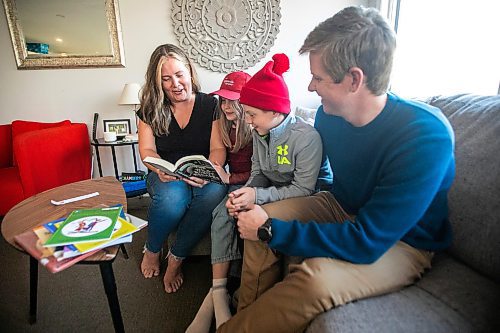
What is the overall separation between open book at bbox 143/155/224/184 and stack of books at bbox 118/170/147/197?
893 mm

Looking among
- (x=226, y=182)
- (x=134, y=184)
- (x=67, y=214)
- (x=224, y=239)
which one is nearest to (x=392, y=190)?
(x=224, y=239)

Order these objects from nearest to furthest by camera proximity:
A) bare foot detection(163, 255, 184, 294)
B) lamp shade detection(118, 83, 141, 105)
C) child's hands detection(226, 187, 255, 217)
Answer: child's hands detection(226, 187, 255, 217) < bare foot detection(163, 255, 184, 294) < lamp shade detection(118, 83, 141, 105)

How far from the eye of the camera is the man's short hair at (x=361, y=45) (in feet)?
2.43

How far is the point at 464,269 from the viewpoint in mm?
819

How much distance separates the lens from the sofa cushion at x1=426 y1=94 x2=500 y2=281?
771mm

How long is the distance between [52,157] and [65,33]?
106 centimetres

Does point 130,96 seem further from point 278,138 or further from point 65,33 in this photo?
point 278,138

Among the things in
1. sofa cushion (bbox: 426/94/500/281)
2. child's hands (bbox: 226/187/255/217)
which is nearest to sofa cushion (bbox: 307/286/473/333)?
sofa cushion (bbox: 426/94/500/281)

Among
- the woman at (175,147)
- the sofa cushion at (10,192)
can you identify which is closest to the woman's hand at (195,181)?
the woman at (175,147)

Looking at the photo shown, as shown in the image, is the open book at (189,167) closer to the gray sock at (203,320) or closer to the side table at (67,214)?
the side table at (67,214)

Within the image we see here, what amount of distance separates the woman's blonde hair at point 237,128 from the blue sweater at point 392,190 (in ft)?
1.97

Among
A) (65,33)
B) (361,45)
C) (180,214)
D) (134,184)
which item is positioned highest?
(65,33)

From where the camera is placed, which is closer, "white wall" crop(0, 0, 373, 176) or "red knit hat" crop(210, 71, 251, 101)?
"red knit hat" crop(210, 71, 251, 101)

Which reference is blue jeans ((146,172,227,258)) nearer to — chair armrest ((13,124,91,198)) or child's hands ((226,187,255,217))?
child's hands ((226,187,255,217))
